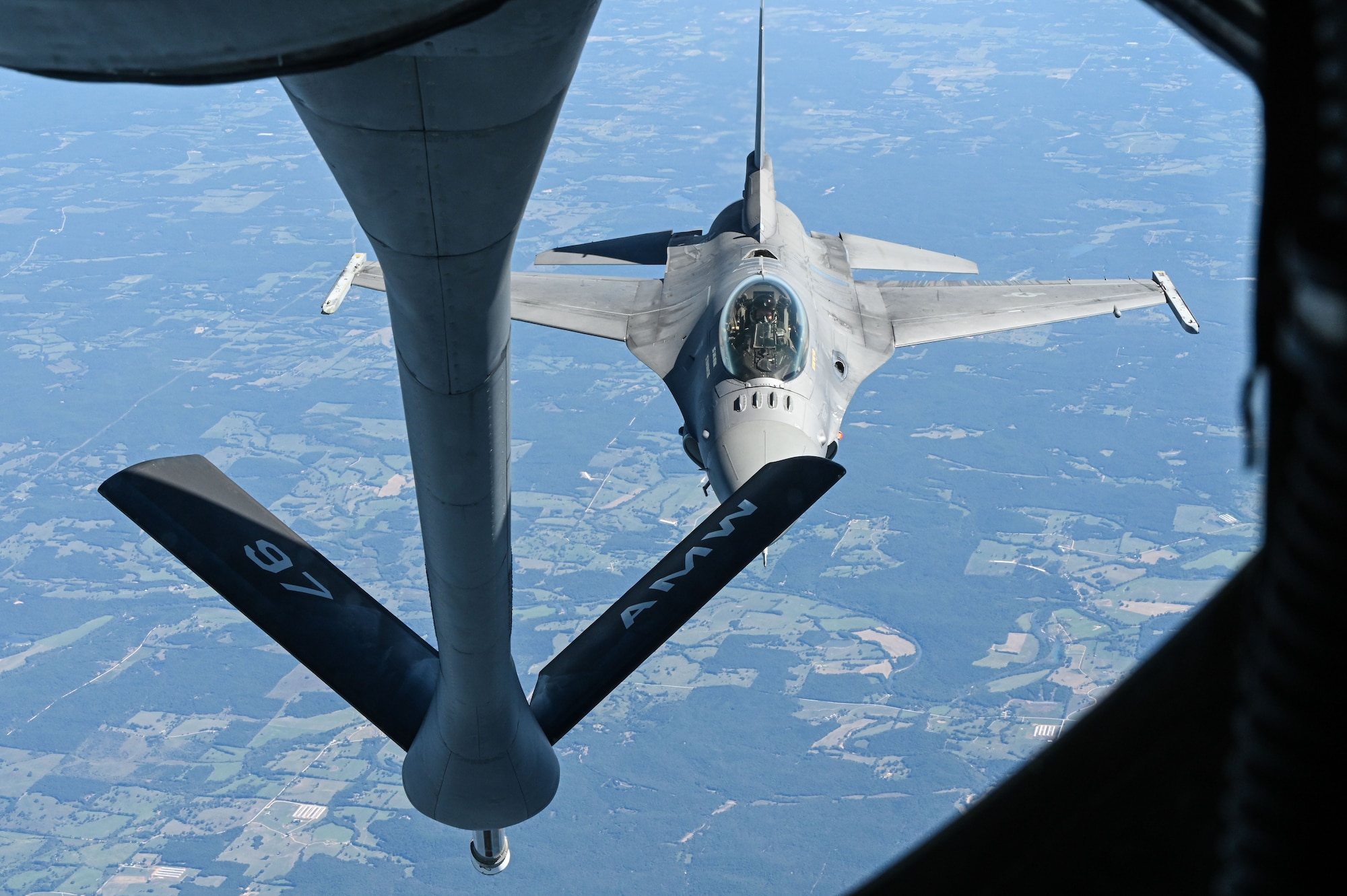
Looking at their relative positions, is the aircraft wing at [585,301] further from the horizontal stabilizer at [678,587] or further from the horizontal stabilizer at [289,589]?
the horizontal stabilizer at [678,587]

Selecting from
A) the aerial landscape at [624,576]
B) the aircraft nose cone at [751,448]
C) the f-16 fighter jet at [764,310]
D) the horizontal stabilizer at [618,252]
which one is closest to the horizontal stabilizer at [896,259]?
the f-16 fighter jet at [764,310]

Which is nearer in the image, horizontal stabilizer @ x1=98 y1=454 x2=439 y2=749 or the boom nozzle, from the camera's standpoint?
horizontal stabilizer @ x1=98 y1=454 x2=439 y2=749

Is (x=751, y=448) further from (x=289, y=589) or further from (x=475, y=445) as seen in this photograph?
(x=475, y=445)

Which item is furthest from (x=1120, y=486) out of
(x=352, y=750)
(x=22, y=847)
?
(x=22, y=847)

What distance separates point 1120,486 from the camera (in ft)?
461

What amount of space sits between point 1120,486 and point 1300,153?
151271mm

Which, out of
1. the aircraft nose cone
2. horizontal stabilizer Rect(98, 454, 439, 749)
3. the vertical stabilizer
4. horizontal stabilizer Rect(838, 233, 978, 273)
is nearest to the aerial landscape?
horizontal stabilizer Rect(838, 233, 978, 273)

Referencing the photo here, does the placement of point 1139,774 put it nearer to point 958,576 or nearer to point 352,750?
point 352,750

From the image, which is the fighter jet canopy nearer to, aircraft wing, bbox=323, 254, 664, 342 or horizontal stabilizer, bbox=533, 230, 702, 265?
aircraft wing, bbox=323, 254, 664, 342

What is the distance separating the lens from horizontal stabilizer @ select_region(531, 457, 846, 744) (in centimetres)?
941

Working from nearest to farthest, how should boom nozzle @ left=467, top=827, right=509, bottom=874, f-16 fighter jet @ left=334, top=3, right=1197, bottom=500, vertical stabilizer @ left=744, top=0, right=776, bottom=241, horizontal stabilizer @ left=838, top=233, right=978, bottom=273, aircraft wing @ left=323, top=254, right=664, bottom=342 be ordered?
boom nozzle @ left=467, top=827, right=509, bottom=874 → f-16 fighter jet @ left=334, top=3, right=1197, bottom=500 → aircraft wing @ left=323, top=254, right=664, bottom=342 → vertical stabilizer @ left=744, top=0, right=776, bottom=241 → horizontal stabilizer @ left=838, top=233, right=978, bottom=273

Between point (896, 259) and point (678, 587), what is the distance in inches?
767

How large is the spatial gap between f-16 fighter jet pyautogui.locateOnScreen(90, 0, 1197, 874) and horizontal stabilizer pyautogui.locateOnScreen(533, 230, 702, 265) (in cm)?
434

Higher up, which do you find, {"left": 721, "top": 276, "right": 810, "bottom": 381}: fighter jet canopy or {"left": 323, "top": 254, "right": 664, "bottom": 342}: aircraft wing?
{"left": 323, "top": 254, "right": 664, "bottom": 342}: aircraft wing
